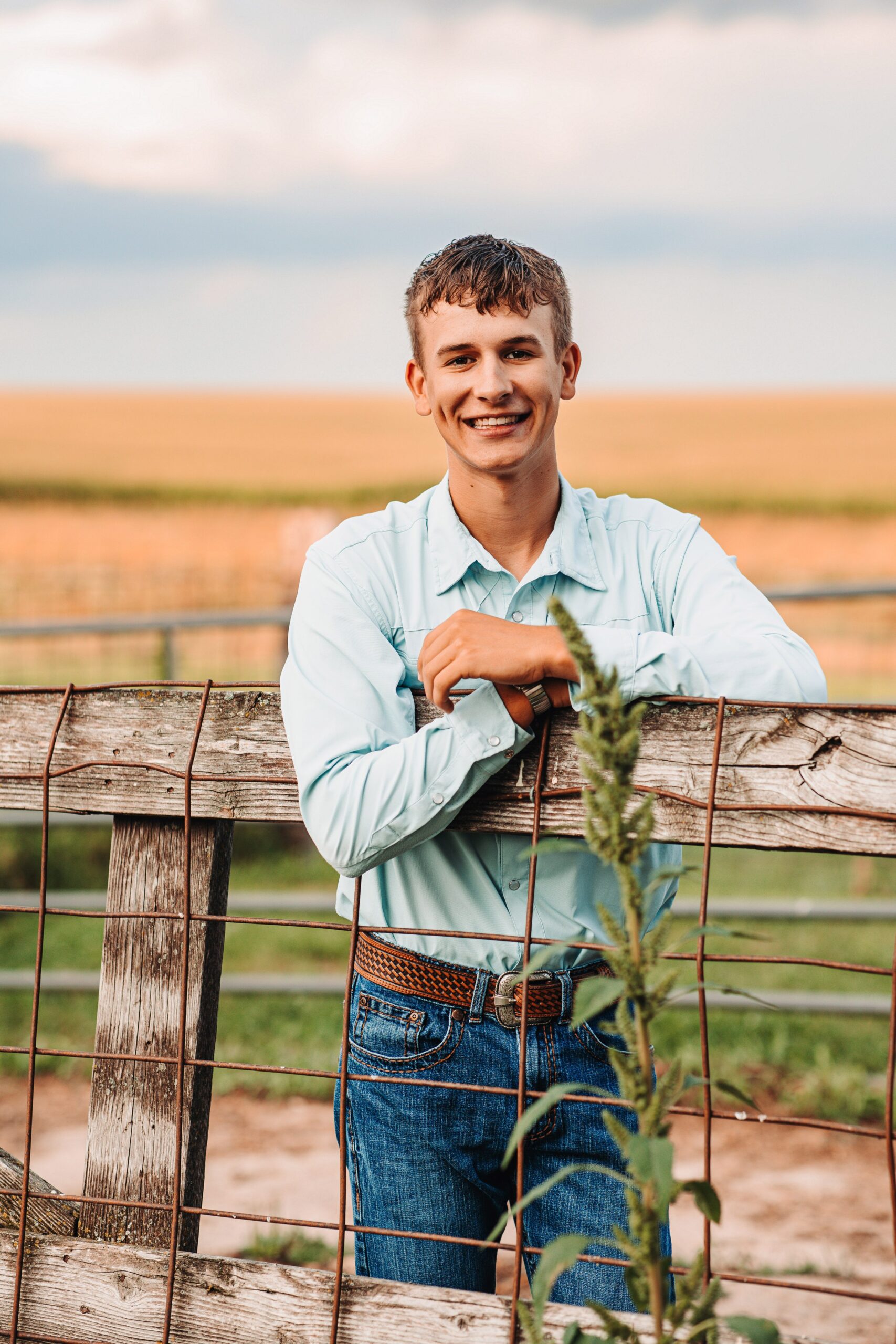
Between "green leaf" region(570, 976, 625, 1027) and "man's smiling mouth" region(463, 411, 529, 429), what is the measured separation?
98 centimetres

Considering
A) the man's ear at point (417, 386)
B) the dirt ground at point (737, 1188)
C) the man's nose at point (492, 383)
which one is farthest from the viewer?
the dirt ground at point (737, 1188)

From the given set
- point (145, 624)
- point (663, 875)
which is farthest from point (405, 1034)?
point (145, 624)

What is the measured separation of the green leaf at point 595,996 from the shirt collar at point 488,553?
34.6 inches

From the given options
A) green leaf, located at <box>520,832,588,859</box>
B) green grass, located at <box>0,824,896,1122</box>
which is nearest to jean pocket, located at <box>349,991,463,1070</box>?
green leaf, located at <box>520,832,588,859</box>

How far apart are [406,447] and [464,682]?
20.1 m

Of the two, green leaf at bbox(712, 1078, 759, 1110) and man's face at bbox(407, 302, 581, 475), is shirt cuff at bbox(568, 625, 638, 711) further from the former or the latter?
green leaf at bbox(712, 1078, 759, 1110)

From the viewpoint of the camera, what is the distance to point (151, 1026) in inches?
67.8

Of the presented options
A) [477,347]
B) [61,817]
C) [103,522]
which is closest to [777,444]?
[103,522]

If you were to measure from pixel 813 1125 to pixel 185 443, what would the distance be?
21.6 m

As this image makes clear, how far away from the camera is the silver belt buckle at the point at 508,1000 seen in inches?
66.0

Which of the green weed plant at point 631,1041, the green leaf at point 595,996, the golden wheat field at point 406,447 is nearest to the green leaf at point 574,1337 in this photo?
the green weed plant at point 631,1041

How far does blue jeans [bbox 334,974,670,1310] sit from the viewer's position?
1688 millimetres

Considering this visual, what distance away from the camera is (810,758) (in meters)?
1.46

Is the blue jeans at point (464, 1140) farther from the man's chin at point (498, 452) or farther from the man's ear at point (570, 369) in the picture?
the man's ear at point (570, 369)
